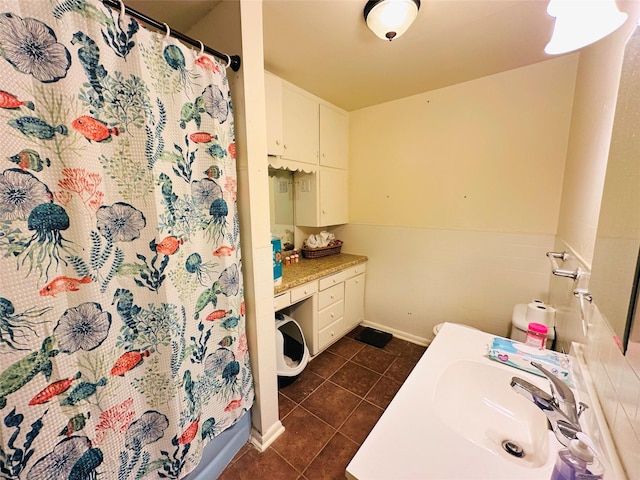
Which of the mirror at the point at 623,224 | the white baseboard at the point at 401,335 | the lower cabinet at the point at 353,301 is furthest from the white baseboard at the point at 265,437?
the mirror at the point at 623,224

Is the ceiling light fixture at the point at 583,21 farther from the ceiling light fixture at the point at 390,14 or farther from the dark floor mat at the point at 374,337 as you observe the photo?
the dark floor mat at the point at 374,337

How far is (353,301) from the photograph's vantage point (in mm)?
2516

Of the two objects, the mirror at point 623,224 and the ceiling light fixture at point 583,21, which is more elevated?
the ceiling light fixture at point 583,21

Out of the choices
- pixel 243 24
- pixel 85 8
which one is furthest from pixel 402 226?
pixel 85 8

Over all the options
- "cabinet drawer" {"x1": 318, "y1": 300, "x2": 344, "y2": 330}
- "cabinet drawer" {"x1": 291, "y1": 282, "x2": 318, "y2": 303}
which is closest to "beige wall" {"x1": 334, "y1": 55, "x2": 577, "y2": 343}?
"cabinet drawer" {"x1": 318, "y1": 300, "x2": 344, "y2": 330}

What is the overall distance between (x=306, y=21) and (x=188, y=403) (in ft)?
6.34

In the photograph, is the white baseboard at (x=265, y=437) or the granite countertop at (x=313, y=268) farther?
the granite countertop at (x=313, y=268)

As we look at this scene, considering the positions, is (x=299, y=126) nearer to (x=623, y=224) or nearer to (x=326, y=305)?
(x=326, y=305)

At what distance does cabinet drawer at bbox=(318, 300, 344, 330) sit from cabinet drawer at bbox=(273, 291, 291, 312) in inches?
17.6

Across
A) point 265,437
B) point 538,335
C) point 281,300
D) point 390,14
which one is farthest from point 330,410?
point 390,14

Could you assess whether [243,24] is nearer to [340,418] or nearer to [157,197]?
[157,197]

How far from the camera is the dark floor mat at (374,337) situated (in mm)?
2369

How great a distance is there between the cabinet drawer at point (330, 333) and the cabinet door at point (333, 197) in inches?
38.2

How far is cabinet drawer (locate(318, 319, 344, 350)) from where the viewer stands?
2150 mm
